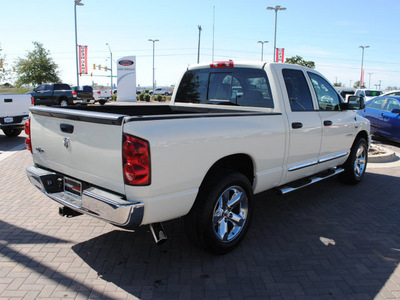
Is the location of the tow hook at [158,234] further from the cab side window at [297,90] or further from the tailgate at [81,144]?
the cab side window at [297,90]

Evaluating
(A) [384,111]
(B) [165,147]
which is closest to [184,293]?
(B) [165,147]

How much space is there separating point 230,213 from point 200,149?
94cm

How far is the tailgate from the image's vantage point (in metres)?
2.79

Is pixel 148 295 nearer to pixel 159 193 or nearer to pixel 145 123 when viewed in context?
pixel 159 193

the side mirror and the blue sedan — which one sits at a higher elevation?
the side mirror

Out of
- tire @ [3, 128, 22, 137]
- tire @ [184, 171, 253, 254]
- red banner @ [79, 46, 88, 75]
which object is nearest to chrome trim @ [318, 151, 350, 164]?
tire @ [184, 171, 253, 254]

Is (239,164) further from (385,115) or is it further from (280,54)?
A: (280,54)

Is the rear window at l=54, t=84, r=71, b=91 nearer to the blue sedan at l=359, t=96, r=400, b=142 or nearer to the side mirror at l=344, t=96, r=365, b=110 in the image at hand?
the blue sedan at l=359, t=96, r=400, b=142

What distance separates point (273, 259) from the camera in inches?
138

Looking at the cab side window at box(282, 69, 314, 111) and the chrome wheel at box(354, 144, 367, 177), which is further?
the chrome wheel at box(354, 144, 367, 177)

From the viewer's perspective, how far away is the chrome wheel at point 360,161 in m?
6.05

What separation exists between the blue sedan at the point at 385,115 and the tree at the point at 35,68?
39.5 m

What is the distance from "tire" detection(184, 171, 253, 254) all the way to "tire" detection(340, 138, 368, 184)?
299cm

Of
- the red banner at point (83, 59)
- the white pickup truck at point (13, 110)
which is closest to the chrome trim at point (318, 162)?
the white pickup truck at point (13, 110)
